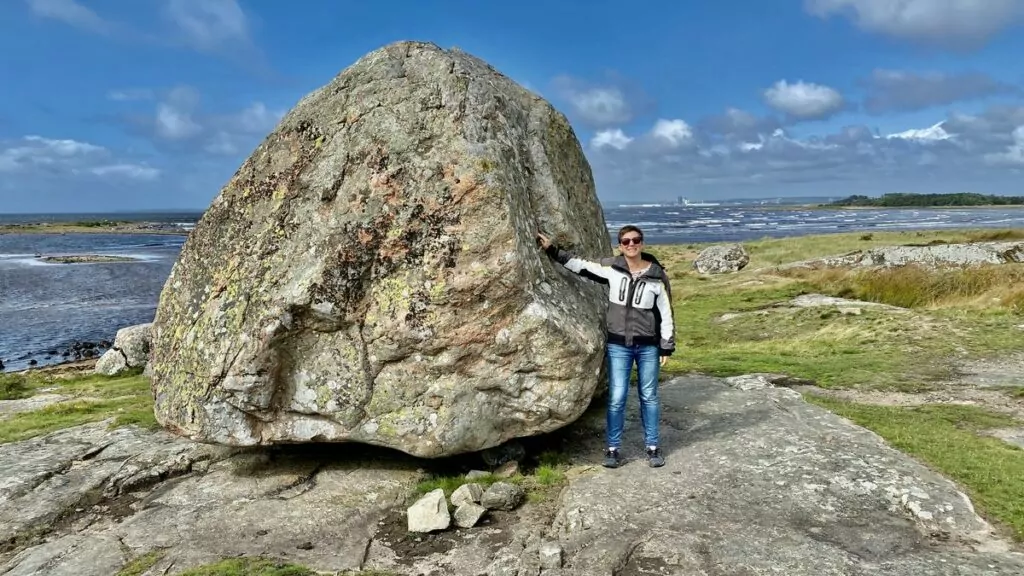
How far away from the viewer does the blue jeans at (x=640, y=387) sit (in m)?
9.39

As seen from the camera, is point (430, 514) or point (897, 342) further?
point (897, 342)

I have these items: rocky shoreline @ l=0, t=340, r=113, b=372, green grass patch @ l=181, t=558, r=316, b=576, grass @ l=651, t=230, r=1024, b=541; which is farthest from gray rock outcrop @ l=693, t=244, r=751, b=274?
green grass patch @ l=181, t=558, r=316, b=576

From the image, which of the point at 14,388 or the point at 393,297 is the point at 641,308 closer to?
the point at 393,297

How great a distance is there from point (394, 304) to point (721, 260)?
138 ft

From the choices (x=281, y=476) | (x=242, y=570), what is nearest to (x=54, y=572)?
(x=242, y=570)

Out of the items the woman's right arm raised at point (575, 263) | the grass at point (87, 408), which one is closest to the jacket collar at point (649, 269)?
the woman's right arm raised at point (575, 263)

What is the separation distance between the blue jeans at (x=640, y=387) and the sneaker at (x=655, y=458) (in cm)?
10

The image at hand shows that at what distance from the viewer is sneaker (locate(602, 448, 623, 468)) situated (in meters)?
9.34

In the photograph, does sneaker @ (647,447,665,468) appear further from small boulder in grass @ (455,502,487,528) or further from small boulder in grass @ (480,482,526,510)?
small boulder in grass @ (455,502,487,528)

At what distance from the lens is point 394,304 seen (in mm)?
8961

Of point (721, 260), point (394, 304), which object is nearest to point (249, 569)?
point (394, 304)

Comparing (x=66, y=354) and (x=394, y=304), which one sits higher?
(x=394, y=304)

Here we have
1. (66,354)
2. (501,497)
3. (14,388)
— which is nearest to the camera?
(501,497)

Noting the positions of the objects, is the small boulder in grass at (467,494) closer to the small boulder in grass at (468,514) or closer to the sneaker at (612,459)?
the small boulder in grass at (468,514)
